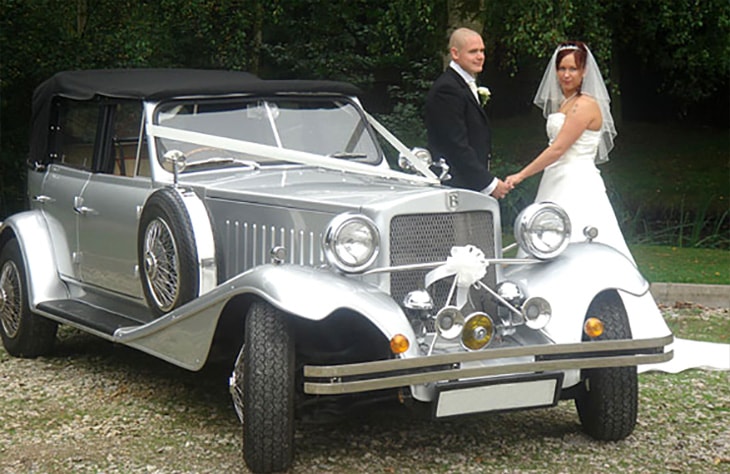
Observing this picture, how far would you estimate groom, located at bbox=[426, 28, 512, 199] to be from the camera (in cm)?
704

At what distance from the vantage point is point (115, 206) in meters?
7.01

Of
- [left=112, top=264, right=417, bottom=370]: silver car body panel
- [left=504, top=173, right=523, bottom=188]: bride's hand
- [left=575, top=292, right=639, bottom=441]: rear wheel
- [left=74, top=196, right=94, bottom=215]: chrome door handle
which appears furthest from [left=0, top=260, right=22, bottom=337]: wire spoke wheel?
[left=575, top=292, right=639, bottom=441]: rear wheel

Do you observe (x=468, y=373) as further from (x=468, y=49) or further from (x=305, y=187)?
(x=468, y=49)

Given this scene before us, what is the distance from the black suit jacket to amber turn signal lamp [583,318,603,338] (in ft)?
5.60

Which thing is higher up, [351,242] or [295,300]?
[351,242]

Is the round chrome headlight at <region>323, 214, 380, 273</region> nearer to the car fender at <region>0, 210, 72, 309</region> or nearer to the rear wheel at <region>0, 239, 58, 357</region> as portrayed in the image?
the car fender at <region>0, 210, 72, 309</region>

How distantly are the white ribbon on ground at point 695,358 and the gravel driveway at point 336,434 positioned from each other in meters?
0.14

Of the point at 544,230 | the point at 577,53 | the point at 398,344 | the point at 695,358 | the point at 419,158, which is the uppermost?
the point at 577,53

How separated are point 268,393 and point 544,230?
165 centimetres

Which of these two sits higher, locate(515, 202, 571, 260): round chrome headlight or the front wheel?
locate(515, 202, 571, 260): round chrome headlight

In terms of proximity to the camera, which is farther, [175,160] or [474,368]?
[175,160]

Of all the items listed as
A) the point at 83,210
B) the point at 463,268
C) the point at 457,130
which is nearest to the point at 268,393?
the point at 463,268

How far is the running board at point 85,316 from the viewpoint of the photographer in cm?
675

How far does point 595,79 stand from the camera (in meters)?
7.37
